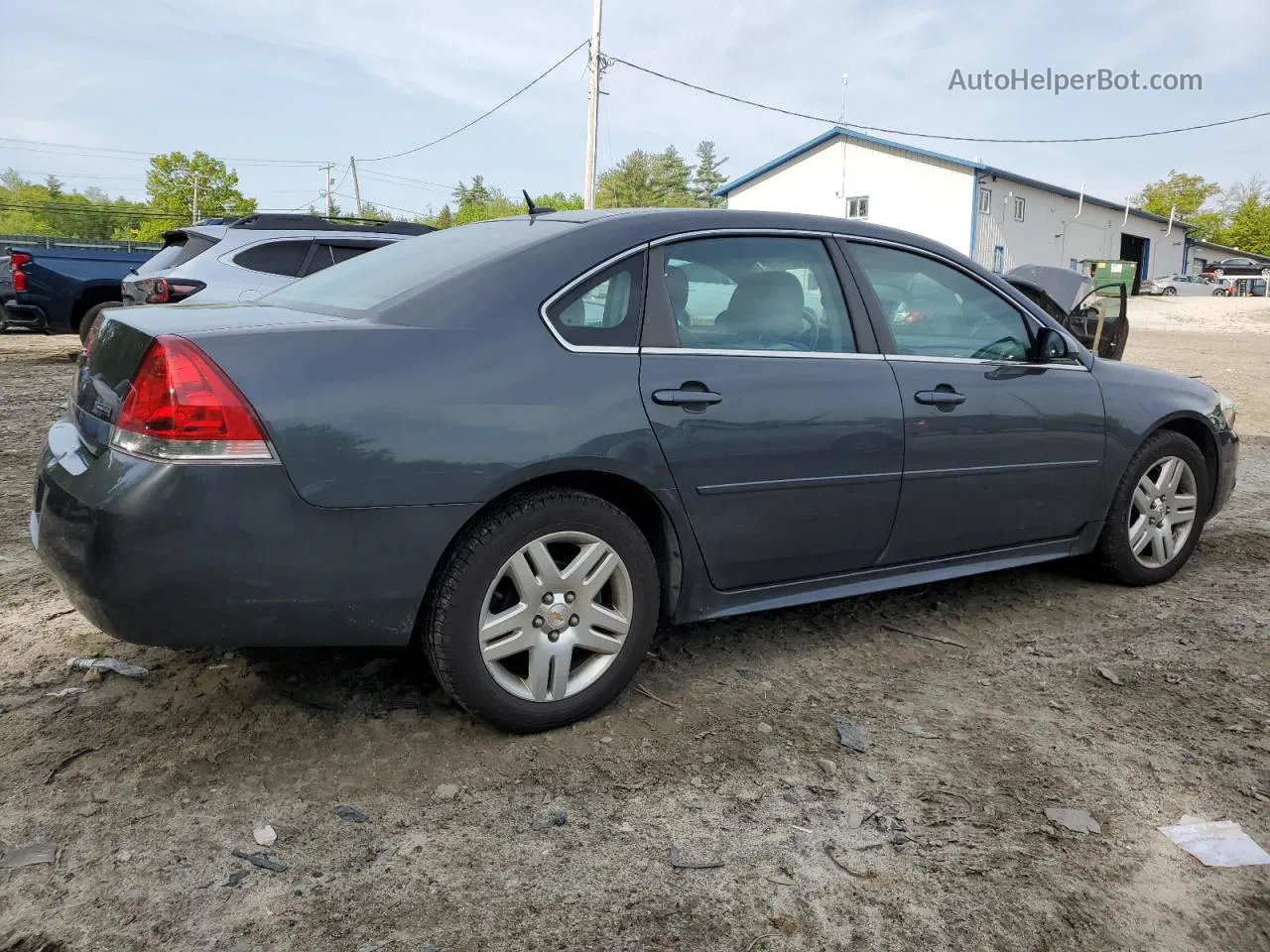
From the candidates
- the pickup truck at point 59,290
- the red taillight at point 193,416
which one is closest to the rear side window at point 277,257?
the pickup truck at point 59,290

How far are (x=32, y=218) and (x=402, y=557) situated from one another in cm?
12081

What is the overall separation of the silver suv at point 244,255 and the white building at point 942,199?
29437 mm

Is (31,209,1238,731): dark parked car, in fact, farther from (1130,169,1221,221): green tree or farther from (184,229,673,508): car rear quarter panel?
(1130,169,1221,221): green tree

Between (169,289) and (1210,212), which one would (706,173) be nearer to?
(1210,212)

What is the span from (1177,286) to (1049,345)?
5172cm

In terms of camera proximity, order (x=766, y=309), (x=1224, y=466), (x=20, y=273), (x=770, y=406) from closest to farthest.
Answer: (x=770, y=406)
(x=766, y=309)
(x=1224, y=466)
(x=20, y=273)

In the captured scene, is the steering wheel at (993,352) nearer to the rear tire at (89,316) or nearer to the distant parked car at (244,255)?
the distant parked car at (244,255)

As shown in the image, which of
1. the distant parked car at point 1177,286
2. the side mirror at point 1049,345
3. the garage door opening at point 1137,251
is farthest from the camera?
the garage door opening at point 1137,251

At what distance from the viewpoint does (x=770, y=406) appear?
3150 millimetres

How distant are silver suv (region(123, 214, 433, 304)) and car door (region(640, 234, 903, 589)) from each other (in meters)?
5.77

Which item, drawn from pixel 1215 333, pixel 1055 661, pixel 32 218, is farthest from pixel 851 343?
pixel 32 218

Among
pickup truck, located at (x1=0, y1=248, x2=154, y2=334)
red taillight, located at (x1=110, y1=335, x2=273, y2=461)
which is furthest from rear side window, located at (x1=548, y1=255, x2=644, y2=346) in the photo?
pickup truck, located at (x1=0, y1=248, x2=154, y2=334)

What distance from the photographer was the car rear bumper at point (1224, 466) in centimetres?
461

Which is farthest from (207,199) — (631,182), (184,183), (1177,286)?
(1177,286)
